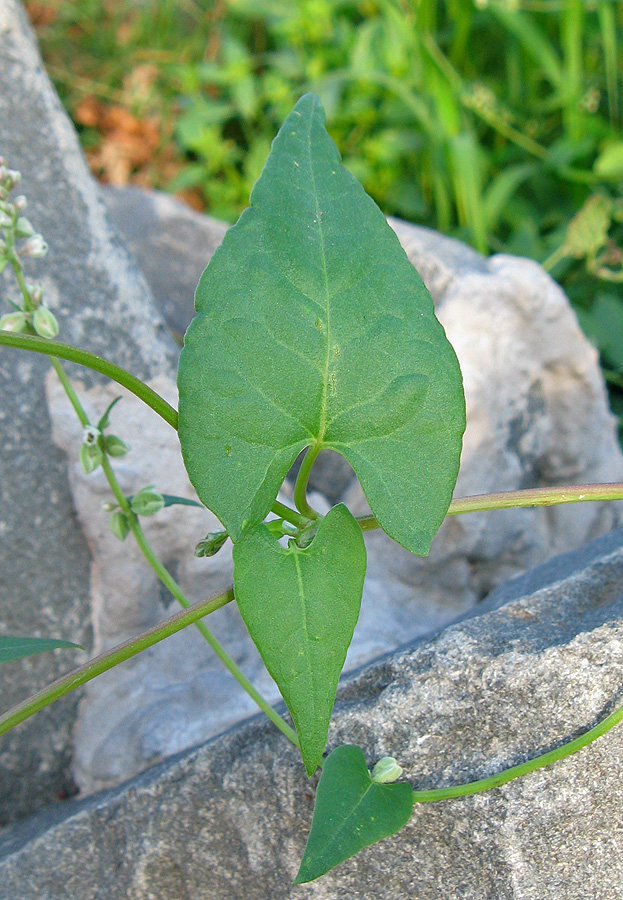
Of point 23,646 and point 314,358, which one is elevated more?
point 314,358

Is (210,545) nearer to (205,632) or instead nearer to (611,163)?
(205,632)

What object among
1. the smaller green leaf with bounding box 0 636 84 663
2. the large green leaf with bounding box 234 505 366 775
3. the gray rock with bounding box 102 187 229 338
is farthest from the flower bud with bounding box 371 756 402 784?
the gray rock with bounding box 102 187 229 338

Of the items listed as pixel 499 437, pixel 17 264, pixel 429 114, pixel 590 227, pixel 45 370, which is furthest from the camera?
pixel 429 114

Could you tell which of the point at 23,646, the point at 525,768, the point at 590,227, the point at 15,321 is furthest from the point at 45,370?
the point at 590,227

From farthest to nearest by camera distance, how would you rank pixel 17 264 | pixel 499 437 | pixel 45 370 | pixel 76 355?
pixel 499 437
pixel 45 370
pixel 17 264
pixel 76 355

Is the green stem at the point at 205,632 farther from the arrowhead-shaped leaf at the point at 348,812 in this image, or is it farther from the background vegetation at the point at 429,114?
the background vegetation at the point at 429,114

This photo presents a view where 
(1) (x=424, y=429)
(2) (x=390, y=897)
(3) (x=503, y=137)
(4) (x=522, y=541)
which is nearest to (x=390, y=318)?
(1) (x=424, y=429)

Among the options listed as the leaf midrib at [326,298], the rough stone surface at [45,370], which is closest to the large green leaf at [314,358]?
the leaf midrib at [326,298]

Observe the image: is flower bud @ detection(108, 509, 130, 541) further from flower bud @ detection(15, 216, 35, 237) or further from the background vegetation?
the background vegetation
